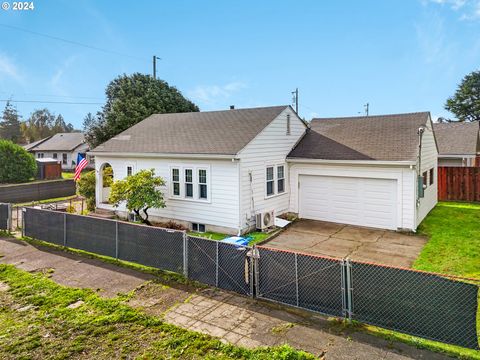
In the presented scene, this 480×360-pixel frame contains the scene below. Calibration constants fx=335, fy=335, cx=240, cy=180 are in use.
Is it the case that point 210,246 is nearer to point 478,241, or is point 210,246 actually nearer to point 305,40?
point 478,241

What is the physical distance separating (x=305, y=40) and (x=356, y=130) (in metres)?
8.93

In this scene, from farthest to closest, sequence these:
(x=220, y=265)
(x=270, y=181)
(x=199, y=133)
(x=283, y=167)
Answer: (x=199, y=133) < (x=283, y=167) < (x=270, y=181) < (x=220, y=265)

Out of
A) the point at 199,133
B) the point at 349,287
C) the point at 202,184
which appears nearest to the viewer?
the point at 349,287

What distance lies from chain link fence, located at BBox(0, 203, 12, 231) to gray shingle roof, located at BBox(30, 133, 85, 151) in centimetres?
3520

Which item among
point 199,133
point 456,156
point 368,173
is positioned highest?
point 199,133

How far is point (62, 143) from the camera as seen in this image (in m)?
48.7

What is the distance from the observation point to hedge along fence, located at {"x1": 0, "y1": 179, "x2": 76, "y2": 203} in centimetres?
2133

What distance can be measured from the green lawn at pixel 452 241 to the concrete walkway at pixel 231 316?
14.7 ft

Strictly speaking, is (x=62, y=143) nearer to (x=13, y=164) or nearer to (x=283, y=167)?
(x=13, y=164)

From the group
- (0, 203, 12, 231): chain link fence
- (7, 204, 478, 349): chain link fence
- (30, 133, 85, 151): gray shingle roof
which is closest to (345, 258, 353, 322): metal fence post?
(7, 204, 478, 349): chain link fence

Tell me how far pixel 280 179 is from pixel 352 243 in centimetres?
457

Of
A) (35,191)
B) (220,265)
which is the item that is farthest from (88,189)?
(220,265)

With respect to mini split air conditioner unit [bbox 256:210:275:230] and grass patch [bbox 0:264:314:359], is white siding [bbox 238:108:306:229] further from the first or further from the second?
grass patch [bbox 0:264:314:359]

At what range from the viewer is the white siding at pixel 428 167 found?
14.0m
